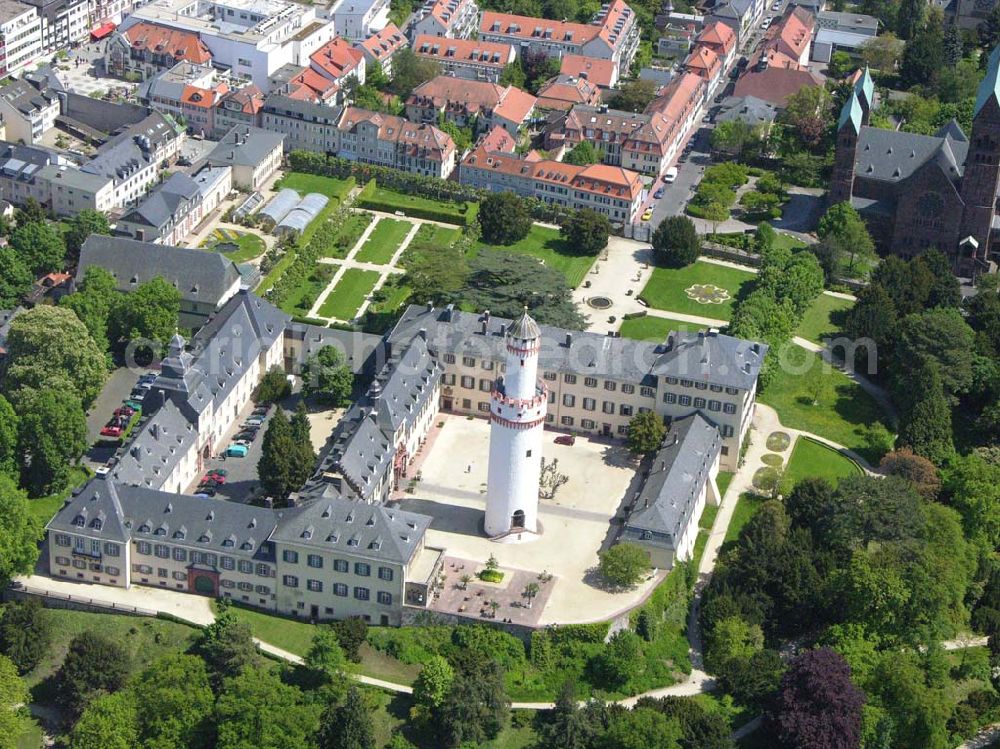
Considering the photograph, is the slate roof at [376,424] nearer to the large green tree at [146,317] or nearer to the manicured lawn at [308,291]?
the manicured lawn at [308,291]

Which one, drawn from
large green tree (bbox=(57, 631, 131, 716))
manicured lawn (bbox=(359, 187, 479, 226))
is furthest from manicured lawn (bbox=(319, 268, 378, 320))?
large green tree (bbox=(57, 631, 131, 716))

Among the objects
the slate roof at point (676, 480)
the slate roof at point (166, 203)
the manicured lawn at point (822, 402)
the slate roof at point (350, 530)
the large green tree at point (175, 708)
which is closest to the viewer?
the large green tree at point (175, 708)

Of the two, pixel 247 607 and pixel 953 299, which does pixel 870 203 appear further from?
pixel 247 607

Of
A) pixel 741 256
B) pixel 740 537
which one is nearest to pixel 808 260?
pixel 741 256

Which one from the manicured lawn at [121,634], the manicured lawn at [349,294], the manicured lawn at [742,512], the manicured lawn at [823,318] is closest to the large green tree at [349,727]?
the manicured lawn at [121,634]

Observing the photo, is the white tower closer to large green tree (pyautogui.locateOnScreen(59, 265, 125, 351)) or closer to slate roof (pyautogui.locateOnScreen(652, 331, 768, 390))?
slate roof (pyautogui.locateOnScreen(652, 331, 768, 390))

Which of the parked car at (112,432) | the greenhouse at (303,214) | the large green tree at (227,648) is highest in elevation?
the large green tree at (227,648)

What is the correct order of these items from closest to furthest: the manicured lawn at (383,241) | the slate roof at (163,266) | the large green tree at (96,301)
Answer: the large green tree at (96,301) < the slate roof at (163,266) < the manicured lawn at (383,241)

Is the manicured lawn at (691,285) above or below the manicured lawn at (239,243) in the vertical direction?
above
